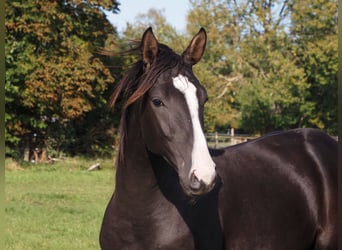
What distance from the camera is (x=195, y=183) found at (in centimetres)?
248

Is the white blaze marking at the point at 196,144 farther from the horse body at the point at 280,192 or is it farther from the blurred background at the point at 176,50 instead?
the blurred background at the point at 176,50

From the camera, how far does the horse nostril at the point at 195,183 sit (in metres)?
2.46

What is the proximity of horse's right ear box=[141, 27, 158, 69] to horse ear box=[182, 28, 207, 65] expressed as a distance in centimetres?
18

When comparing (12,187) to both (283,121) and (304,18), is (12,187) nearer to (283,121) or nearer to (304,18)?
(283,121)

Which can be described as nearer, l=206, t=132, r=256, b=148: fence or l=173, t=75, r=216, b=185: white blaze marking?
l=173, t=75, r=216, b=185: white blaze marking

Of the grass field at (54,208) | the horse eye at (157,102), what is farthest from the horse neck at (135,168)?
the grass field at (54,208)

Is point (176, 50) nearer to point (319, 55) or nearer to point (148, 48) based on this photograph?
point (319, 55)

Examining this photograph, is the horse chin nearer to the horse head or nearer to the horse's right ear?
the horse head

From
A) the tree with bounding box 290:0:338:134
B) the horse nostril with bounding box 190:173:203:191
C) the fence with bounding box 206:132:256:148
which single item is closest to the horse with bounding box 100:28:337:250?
the horse nostril with bounding box 190:173:203:191

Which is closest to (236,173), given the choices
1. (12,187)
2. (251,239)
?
(251,239)

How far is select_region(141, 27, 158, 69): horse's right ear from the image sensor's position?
9.55 ft

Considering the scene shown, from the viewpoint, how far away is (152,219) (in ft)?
9.91

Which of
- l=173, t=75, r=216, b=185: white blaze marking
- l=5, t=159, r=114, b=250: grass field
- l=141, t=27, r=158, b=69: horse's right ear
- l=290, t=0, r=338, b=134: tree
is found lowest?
l=5, t=159, r=114, b=250: grass field

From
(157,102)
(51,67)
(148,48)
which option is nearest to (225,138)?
(51,67)
